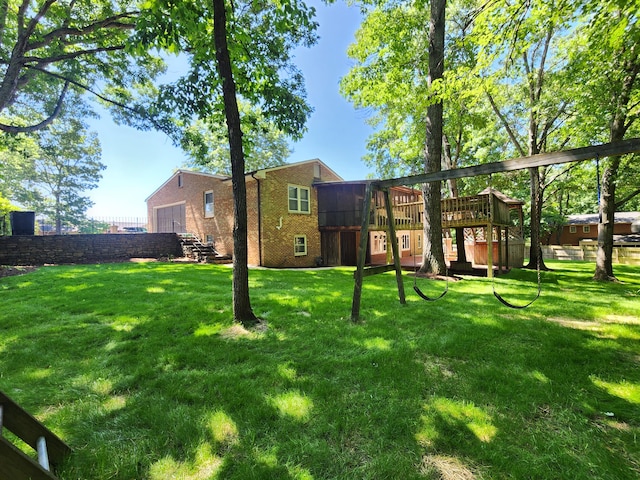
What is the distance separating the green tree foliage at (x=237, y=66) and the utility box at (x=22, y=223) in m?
14.4

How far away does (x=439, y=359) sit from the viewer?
3551mm

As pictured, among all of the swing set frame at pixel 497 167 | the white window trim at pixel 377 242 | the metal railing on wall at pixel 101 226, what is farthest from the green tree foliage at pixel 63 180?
the swing set frame at pixel 497 167

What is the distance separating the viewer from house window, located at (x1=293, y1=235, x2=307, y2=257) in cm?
1627

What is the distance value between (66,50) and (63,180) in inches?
888

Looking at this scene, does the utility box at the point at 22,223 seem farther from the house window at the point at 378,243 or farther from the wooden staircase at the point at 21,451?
the house window at the point at 378,243

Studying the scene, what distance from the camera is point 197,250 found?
16297mm

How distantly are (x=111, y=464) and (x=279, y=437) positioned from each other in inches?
45.2

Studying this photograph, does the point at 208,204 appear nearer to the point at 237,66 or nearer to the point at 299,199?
the point at 299,199

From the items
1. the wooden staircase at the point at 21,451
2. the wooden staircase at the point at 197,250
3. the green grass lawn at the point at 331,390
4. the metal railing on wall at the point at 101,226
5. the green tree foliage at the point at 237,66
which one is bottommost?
the green grass lawn at the point at 331,390

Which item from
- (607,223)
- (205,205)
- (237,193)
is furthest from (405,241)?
(237,193)

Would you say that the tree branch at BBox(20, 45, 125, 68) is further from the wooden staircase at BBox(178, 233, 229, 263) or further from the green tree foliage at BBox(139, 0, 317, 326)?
the wooden staircase at BBox(178, 233, 229, 263)

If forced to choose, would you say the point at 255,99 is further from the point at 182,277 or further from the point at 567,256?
the point at 567,256

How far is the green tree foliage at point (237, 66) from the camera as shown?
470 cm

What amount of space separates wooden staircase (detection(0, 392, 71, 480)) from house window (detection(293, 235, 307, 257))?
562 inches
